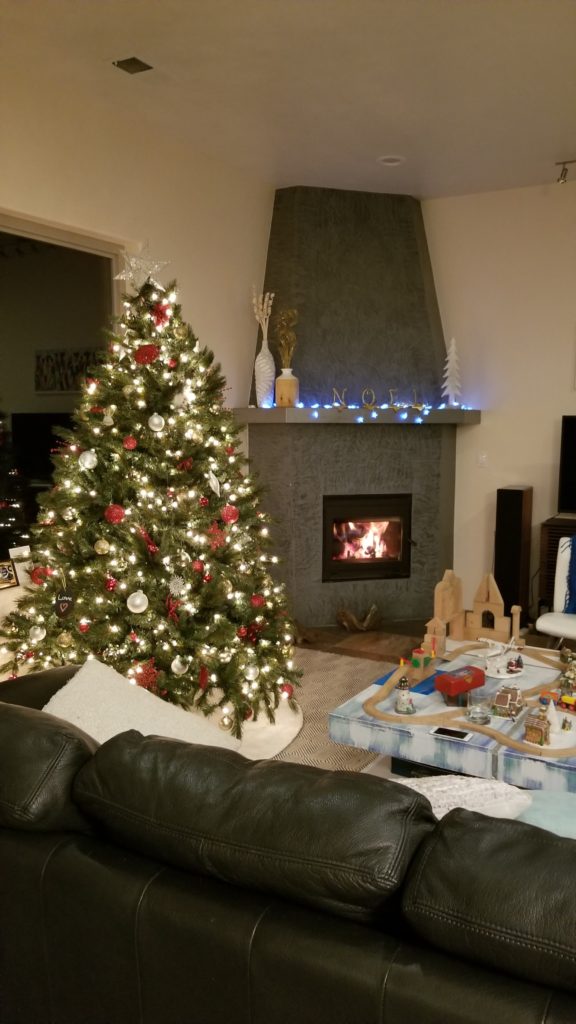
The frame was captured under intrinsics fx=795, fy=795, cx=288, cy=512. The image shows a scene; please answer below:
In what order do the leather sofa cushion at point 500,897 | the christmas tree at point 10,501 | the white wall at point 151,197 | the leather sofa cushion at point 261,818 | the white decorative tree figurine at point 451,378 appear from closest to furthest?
the leather sofa cushion at point 500,897
the leather sofa cushion at point 261,818
the white wall at point 151,197
the christmas tree at point 10,501
the white decorative tree figurine at point 451,378

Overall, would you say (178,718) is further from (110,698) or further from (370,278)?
(370,278)

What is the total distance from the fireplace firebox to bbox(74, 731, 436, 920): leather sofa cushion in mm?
4163

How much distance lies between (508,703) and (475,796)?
1054 mm

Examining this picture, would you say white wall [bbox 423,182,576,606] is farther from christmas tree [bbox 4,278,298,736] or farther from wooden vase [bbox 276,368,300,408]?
christmas tree [bbox 4,278,298,736]

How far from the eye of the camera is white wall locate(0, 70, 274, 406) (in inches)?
143

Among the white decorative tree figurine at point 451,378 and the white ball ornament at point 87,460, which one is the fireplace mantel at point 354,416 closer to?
the white decorative tree figurine at point 451,378

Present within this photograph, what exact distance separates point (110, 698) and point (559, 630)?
2765 millimetres

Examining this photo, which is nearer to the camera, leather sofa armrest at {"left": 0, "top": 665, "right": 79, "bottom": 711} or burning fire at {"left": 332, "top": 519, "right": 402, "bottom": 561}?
leather sofa armrest at {"left": 0, "top": 665, "right": 79, "bottom": 711}

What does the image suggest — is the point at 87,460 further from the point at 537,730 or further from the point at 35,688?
the point at 537,730

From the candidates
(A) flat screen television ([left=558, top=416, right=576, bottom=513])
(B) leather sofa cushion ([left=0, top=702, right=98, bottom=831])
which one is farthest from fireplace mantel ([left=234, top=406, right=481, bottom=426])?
(B) leather sofa cushion ([left=0, top=702, right=98, bottom=831])

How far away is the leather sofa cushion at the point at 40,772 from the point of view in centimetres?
129

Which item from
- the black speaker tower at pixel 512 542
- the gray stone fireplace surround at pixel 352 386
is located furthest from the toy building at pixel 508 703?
the gray stone fireplace surround at pixel 352 386

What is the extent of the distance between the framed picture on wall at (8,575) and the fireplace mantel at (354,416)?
1.85m

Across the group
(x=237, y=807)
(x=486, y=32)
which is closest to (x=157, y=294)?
(x=486, y=32)
